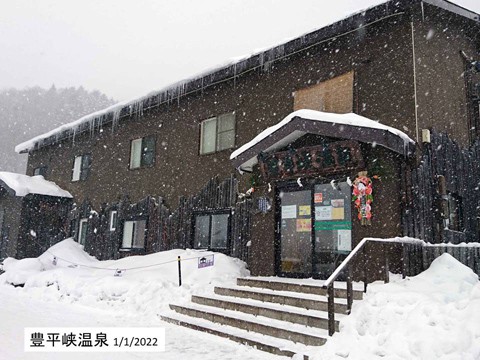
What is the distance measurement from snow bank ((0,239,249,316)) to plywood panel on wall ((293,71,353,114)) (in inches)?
189

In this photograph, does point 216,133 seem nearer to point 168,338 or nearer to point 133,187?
point 133,187

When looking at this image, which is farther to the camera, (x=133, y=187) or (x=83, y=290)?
(x=133, y=187)

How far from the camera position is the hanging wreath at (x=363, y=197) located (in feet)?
27.3

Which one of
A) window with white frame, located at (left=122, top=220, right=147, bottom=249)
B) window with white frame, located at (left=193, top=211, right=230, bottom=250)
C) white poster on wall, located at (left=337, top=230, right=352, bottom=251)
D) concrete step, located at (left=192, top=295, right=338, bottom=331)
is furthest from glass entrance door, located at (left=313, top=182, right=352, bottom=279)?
window with white frame, located at (left=122, top=220, right=147, bottom=249)

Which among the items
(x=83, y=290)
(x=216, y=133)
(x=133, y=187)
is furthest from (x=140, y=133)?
(x=83, y=290)

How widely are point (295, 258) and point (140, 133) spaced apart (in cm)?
915

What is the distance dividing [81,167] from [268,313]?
48.7 feet

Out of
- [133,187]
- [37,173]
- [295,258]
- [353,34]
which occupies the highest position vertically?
[353,34]

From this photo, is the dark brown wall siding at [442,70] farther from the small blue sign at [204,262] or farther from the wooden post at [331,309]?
the small blue sign at [204,262]

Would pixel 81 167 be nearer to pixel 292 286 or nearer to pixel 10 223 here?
pixel 10 223

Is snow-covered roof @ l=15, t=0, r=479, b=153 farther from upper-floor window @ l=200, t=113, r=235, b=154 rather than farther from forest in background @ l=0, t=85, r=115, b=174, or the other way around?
forest in background @ l=0, t=85, r=115, b=174

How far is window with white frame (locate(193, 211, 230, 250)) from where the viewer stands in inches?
491

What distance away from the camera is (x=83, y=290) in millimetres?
11383

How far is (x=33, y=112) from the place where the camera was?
56750 mm
